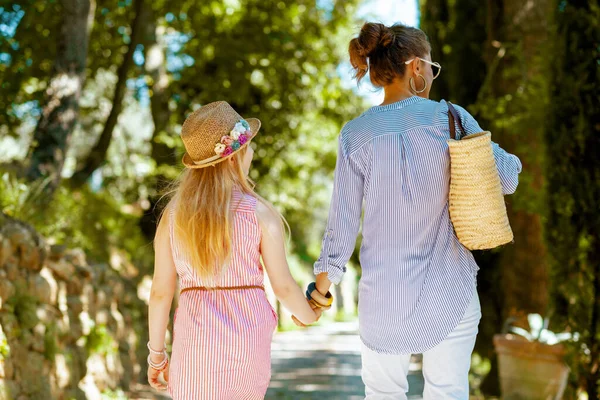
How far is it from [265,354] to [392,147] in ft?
3.19

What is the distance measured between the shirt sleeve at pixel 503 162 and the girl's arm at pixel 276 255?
0.85 m

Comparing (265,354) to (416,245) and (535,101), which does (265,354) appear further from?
(535,101)

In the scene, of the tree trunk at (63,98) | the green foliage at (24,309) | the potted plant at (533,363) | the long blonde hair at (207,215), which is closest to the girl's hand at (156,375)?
the long blonde hair at (207,215)

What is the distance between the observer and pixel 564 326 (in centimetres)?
657

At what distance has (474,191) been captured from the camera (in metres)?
3.41

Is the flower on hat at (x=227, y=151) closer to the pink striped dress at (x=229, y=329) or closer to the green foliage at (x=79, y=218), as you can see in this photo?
the pink striped dress at (x=229, y=329)

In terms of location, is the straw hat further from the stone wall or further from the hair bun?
the stone wall

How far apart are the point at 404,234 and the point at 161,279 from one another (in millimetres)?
977

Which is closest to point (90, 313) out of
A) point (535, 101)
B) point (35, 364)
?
point (35, 364)

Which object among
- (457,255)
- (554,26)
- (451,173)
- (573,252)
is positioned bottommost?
(573,252)

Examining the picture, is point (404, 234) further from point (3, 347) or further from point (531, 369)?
point (531, 369)

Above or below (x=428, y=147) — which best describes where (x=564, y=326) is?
Result: below

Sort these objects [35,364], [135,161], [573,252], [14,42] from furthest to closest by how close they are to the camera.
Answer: [135,161] < [14,42] < [573,252] < [35,364]

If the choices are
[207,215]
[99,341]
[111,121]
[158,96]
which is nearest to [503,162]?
[207,215]
